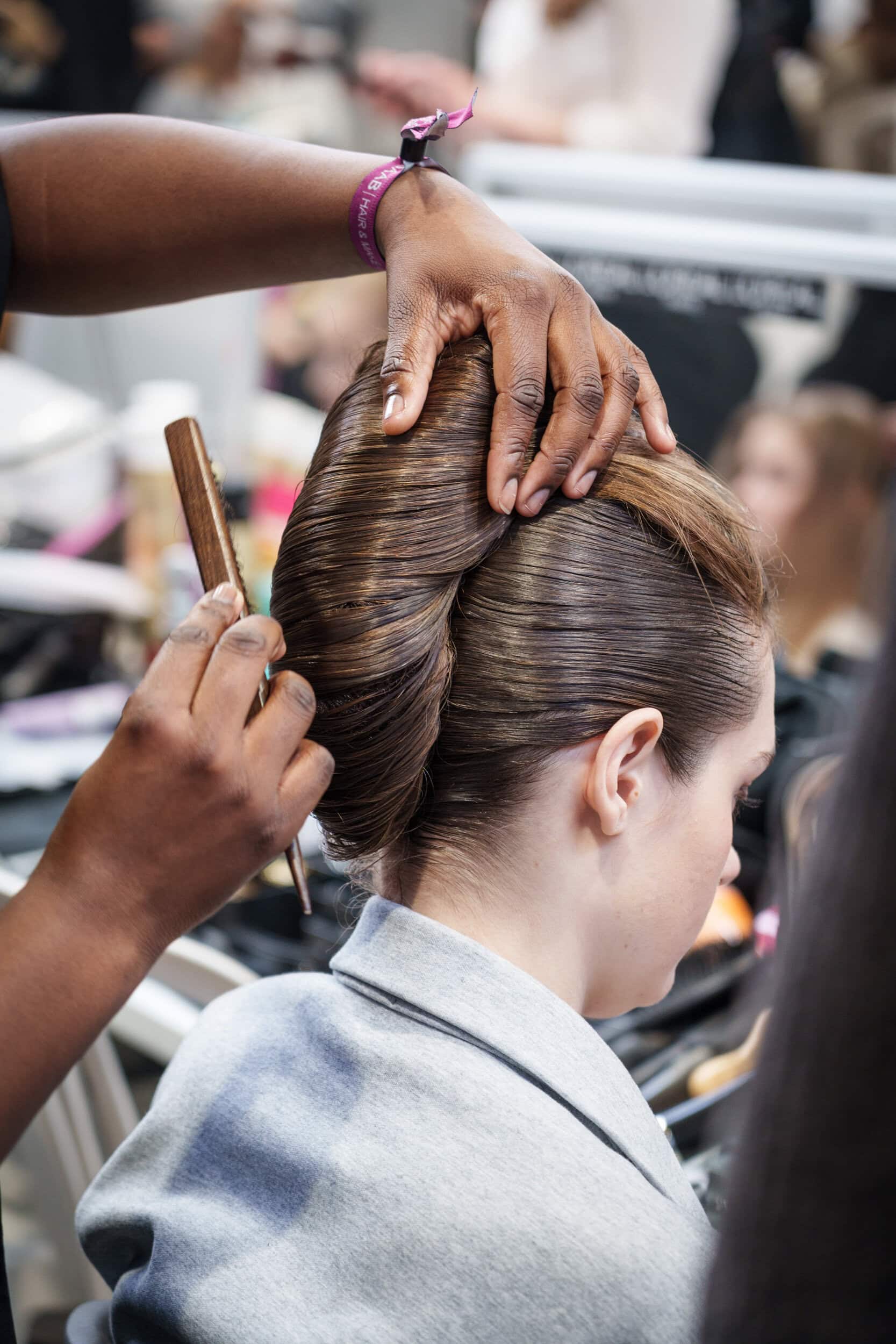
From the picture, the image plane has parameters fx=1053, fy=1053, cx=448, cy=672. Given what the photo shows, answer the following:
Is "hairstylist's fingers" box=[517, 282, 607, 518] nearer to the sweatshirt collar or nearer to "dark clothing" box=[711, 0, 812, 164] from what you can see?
the sweatshirt collar

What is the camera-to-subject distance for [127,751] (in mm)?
480

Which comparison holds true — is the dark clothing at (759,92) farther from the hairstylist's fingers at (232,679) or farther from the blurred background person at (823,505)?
the hairstylist's fingers at (232,679)

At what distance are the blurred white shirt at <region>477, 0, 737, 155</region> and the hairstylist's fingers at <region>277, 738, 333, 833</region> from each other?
202 centimetres

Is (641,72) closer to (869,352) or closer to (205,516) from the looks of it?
(869,352)

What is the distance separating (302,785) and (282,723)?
3cm

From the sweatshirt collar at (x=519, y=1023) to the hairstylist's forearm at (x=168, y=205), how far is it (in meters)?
0.50

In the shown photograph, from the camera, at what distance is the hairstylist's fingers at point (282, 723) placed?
50 cm

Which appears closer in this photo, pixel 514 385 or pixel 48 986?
pixel 48 986

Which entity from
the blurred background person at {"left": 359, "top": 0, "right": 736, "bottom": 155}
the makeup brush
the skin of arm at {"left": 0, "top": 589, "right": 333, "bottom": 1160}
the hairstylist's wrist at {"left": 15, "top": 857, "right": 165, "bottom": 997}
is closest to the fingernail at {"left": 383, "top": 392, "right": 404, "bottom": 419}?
the makeup brush

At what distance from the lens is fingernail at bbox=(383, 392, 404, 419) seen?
644 millimetres

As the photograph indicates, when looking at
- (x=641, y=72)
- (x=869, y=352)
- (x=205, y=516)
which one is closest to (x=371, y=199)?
(x=205, y=516)

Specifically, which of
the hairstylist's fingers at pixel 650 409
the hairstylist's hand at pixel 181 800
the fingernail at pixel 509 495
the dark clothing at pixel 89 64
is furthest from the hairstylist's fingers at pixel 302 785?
the dark clothing at pixel 89 64

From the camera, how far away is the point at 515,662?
0.68 metres

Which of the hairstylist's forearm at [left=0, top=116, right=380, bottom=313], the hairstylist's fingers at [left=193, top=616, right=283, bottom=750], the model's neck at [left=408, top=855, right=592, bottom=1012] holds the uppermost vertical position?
the hairstylist's forearm at [left=0, top=116, right=380, bottom=313]
